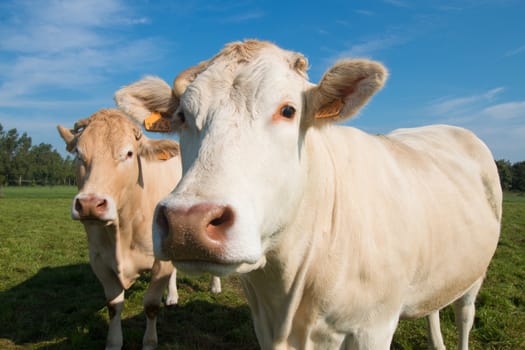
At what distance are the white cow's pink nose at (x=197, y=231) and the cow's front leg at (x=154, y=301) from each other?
135 inches

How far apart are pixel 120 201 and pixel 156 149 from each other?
83 centimetres

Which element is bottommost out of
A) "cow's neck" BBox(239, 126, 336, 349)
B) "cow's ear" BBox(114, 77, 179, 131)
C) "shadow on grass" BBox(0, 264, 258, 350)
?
"shadow on grass" BBox(0, 264, 258, 350)

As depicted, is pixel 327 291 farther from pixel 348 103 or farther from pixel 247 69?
pixel 247 69

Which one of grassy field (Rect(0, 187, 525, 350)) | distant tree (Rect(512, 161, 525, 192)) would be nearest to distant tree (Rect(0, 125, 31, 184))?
grassy field (Rect(0, 187, 525, 350))

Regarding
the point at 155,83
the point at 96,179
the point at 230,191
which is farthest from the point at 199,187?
the point at 96,179

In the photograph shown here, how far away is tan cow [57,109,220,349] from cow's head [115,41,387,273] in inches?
89.0

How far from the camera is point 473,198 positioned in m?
3.88

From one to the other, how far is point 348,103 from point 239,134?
830 mm

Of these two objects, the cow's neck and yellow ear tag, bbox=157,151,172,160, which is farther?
yellow ear tag, bbox=157,151,172,160

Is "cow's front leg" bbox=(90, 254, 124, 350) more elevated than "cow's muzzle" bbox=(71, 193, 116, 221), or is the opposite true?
"cow's muzzle" bbox=(71, 193, 116, 221)

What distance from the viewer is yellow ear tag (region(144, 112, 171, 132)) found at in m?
2.91

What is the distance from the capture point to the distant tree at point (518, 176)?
73.1 metres

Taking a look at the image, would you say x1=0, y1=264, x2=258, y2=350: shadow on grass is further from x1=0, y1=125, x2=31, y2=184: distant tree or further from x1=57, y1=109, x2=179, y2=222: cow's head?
x1=0, y1=125, x2=31, y2=184: distant tree

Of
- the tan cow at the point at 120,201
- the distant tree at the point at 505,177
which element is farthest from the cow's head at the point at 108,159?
the distant tree at the point at 505,177
